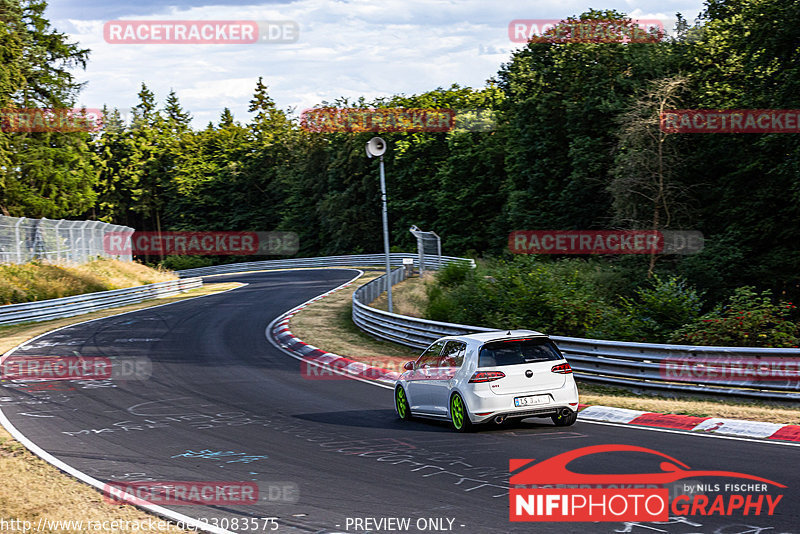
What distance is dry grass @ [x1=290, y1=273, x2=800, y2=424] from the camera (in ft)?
38.8

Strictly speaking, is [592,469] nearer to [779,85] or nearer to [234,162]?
[779,85]

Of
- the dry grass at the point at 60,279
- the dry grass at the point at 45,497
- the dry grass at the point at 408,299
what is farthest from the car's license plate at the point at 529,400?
the dry grass at the point at 60,279


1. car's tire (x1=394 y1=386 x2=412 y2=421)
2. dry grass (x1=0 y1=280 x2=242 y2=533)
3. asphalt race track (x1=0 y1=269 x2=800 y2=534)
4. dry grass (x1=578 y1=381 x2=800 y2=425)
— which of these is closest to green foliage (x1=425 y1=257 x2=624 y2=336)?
dry grass (x1=578 y1=381 x2=800 y2=425)

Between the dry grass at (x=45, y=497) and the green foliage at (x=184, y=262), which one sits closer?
the dry grass at (x=45, y=497)

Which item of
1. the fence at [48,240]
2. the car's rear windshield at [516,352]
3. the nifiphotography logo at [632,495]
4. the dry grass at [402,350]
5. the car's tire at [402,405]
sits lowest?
the dry grass at [402,350]

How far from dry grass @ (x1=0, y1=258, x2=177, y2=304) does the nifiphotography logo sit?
30.2 m

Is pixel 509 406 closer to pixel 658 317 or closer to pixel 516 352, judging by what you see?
pixel 516 352

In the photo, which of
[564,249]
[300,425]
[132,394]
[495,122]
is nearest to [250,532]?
[300,425]

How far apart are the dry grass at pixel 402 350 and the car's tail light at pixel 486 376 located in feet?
9.62

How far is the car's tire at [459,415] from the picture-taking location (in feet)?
36.3

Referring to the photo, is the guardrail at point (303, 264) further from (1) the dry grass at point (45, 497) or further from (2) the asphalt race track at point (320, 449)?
(1) the dry grass at point (45, 497)

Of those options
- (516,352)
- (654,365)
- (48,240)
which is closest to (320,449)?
(516,352)

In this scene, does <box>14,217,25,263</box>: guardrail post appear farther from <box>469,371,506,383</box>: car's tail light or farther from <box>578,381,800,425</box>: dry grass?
<box>469,371,506,383</box>: car's tail light

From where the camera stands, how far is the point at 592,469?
833cm
